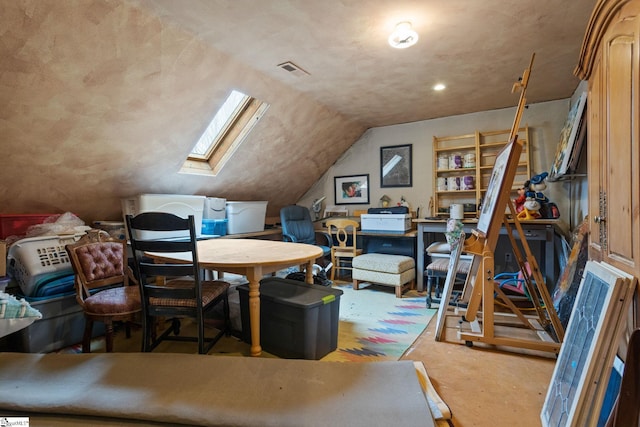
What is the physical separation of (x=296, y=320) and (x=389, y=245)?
8.07ft

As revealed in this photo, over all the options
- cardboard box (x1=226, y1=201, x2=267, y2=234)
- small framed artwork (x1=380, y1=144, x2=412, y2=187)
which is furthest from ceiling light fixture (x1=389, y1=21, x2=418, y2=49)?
cardboard box (x1=226, y1=201, x2=267, y2=234)

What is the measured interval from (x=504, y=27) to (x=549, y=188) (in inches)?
90.1

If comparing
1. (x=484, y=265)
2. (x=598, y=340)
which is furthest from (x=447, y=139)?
(x=598, y=340)

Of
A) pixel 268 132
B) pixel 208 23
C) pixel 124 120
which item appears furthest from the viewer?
pixel 268 132

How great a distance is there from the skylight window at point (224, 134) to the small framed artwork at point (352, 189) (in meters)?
1.98

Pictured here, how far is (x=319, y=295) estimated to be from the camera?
2076mm

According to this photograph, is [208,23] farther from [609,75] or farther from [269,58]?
[609,75]

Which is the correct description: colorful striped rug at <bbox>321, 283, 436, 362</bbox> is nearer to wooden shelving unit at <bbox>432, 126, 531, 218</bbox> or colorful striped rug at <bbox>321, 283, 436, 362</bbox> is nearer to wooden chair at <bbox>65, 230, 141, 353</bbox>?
wooden chair at <bbox>65, 230, 141, 353</bbox>

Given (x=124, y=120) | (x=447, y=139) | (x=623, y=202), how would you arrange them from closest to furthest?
(x=623, y=202)
(x=124, y=120)
(x=447, y=139)

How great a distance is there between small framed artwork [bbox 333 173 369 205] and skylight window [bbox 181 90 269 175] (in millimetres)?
1981

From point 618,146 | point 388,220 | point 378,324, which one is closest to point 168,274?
point 378,324

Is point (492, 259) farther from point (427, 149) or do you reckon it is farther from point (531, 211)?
point (427, 149)

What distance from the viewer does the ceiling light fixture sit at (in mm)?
2059

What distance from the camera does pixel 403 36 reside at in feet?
6.93
